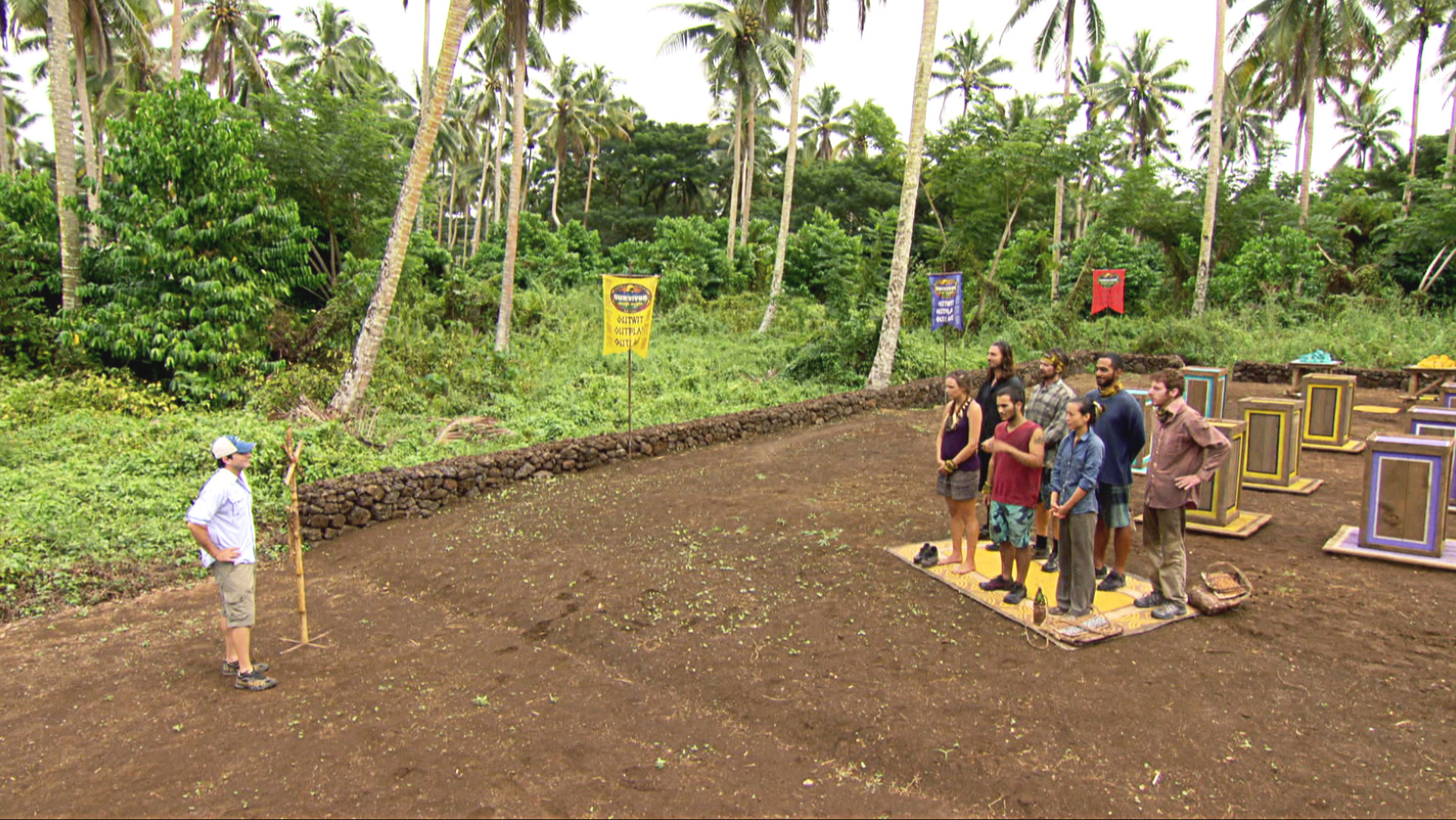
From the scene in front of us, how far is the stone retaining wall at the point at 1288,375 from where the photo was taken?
17.7 m

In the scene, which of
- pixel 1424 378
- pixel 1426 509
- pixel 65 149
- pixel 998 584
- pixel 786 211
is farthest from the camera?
pixel 786 211

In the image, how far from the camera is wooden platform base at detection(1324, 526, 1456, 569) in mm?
6613

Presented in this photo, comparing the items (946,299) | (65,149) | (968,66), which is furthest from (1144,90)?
(65,149)

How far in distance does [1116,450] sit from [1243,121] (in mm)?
46194

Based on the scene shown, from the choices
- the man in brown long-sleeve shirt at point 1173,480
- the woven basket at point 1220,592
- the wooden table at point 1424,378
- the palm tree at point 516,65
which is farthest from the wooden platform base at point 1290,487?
the palm tree at point 516,65

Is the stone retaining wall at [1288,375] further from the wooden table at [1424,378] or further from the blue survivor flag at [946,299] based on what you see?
the blue survivor flag at [946,299]

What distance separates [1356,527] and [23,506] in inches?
501

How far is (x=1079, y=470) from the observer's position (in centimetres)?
540

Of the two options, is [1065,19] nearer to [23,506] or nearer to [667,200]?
[667,200]

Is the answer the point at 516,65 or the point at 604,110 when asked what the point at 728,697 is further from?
the point at 604,110

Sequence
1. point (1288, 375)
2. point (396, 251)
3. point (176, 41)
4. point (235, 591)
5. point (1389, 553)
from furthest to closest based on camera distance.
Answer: point (176, 41) → point (1288, 375) → point (396, 251) → point (1389, 553) → point (235, 591)

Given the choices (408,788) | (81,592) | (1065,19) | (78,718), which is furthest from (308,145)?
(1065,19)

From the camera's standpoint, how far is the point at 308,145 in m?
18.5

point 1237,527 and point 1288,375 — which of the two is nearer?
point 1237,527
